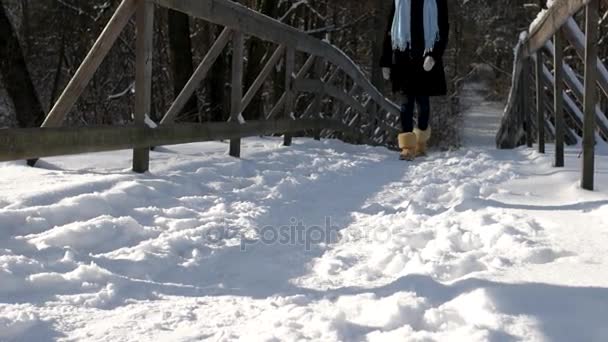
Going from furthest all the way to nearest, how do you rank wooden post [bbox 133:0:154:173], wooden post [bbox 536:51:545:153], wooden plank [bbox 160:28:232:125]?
wooden post [bbox 536:51:545:153]
wooden plank [bbox 160:28:232:125]
wooden post [bbox 133:0:154:173]

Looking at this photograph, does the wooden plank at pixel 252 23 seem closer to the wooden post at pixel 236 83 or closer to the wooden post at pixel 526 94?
the wooden post at pixel 236 83

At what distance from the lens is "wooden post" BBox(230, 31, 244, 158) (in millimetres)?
5133

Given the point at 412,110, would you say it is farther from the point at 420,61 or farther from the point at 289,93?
the point at 289,93

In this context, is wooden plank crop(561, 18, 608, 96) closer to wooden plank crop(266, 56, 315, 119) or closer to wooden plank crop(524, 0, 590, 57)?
wooden plank crop(524, 0, 590, 57)

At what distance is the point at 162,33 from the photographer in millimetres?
13156

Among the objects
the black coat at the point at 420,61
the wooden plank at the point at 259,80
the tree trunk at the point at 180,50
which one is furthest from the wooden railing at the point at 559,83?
the tree trunk at the point at 180,50

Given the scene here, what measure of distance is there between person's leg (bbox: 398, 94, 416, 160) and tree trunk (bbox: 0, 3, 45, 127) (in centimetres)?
358

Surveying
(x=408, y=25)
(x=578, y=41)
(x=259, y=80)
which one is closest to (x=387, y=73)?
(x=408, y=25)

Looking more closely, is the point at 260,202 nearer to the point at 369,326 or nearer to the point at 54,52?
the point at 369,326

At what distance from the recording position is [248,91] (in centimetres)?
574

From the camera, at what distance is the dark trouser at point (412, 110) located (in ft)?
18.5

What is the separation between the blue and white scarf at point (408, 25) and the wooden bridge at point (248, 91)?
93 cm

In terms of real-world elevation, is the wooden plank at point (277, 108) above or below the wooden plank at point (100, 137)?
above

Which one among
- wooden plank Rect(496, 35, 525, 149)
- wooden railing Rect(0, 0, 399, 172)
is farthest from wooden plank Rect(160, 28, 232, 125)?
wooden plank Rect(496, 35, 525, 149)
